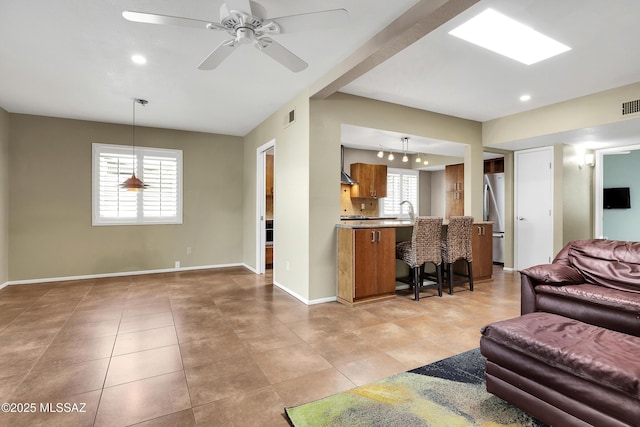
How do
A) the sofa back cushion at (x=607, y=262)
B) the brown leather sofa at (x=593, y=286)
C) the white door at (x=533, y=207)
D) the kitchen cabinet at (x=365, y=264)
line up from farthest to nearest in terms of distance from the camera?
the white door at (x=533, y=207), the kitchen cabinet at (x=365, y=264), the sofa back cushion at (x=607, y=262), the brown leather sofa at (x=593, y=286)

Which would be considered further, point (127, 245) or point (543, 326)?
point (127, 245)

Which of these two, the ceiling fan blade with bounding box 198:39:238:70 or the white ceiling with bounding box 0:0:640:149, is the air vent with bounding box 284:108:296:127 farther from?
the ceiling fan blade with bounding box 198:39:238:70

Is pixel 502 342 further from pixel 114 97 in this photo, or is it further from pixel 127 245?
pixel 127 245

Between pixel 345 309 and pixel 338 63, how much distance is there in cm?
278

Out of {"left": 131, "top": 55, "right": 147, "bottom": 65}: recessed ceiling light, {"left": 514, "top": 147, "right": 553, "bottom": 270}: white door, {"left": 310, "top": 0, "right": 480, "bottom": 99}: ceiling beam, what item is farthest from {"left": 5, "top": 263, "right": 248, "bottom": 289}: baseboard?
{"left": 514, "top": 147, "right": 553, "bottom": 270}: white door

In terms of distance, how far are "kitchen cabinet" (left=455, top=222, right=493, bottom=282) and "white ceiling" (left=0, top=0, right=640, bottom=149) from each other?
1.87 m

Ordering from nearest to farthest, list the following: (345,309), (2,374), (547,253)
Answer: (2,374)
(345,309)
(547,253)

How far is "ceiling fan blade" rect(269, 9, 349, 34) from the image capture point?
1.93 m

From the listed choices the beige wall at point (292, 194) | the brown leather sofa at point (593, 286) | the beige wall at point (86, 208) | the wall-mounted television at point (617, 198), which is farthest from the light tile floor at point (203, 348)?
the wall-mounted television at point (617, 198)

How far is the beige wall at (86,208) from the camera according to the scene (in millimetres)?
5066

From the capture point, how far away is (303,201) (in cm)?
412

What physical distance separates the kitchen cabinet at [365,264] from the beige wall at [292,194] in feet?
1.52

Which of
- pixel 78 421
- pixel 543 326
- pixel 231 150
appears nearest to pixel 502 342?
pixel 543 326

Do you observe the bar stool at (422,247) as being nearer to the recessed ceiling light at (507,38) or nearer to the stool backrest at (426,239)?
the stool backrest at (426,239)
